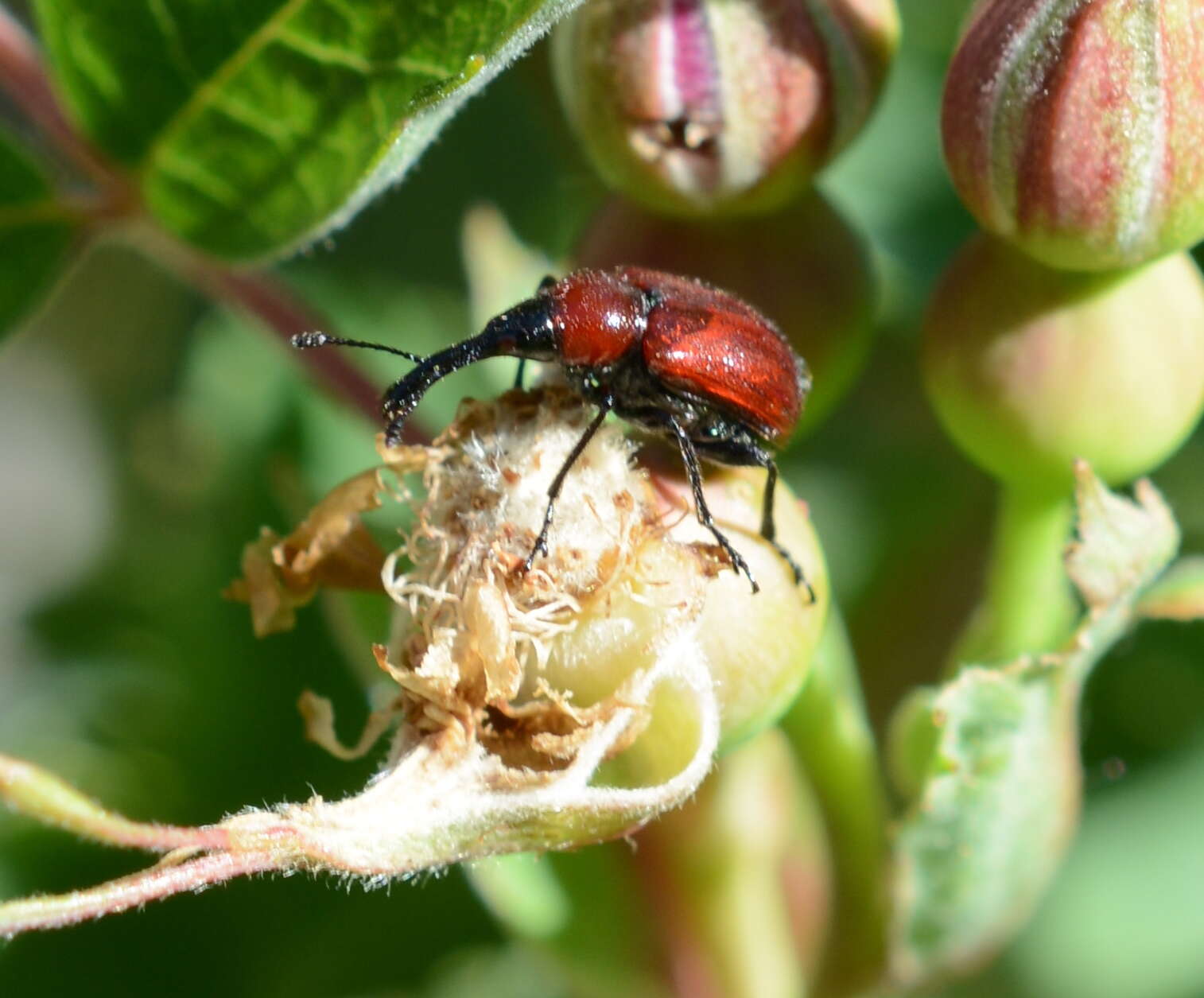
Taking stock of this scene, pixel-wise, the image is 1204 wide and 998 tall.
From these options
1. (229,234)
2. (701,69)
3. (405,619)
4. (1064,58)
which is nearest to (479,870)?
(405,619)

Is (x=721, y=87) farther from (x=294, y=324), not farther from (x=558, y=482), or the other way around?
(x=294, y=324)

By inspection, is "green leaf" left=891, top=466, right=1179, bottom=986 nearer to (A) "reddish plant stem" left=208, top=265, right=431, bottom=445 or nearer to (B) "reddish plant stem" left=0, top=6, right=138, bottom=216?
(A) "reddish plant stem" left=208, top=265, right=431, bottom=445

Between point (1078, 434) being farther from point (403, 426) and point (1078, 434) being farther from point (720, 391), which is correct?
point (403, 426)

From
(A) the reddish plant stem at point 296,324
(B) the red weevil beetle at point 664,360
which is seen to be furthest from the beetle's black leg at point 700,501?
(A) the reddish plant stem at point 296,324

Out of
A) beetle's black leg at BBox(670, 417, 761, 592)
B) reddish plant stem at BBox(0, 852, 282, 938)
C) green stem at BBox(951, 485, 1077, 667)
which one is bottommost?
green stem at BBox(951, 485, 1077, 667)

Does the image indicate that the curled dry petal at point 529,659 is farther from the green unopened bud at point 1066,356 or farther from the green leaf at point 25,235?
the green leaf at point 25,235

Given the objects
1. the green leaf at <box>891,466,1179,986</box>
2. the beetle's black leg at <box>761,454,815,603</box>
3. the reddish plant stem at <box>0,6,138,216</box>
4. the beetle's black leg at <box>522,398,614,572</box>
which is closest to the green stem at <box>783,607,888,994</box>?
the green leaf at <box>891,466,1179,986</box>
